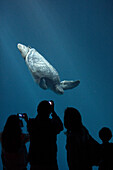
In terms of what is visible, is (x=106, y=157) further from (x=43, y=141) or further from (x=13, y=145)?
(x=13, y=145)

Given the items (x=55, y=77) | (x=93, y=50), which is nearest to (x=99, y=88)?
(x=93, y=50)

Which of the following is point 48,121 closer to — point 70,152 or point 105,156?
point 70,152

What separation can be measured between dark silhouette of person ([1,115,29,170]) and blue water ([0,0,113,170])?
1056cm

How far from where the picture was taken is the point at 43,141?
2.60m

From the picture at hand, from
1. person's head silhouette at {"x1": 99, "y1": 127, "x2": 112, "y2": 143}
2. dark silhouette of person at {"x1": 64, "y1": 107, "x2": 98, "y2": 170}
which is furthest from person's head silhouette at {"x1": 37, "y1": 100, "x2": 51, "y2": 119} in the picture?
person's head silhouette at {"x1": 99, "y1": 127, "x2": 112, "y2": 143}

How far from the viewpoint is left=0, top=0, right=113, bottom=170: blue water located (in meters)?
13.8

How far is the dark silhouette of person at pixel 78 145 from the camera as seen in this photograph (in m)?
2.38

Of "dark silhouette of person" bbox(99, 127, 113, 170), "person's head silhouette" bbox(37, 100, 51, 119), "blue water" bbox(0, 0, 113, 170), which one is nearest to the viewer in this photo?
"dark silhouette of person" bbox(99, 127, 113, 170)

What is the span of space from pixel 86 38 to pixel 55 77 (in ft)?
26.0

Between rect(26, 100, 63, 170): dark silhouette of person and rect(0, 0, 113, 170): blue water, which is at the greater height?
rect(0, 0, 113, 170): blue water

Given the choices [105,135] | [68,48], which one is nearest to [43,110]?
[105,135]

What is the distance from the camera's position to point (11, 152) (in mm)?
2520

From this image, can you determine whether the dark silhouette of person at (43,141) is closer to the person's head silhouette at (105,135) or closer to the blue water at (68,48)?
the person's head silhouette at (105,135)

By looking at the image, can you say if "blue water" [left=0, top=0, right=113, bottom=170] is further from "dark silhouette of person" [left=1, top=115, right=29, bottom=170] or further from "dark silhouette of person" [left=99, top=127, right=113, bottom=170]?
"dark silhouette of person" [left=99, top=127, right=113, bottom=170]
